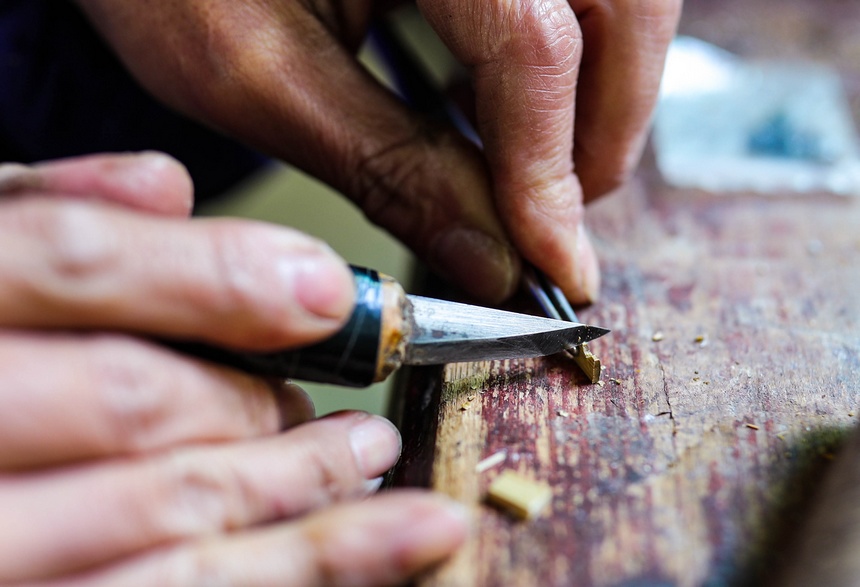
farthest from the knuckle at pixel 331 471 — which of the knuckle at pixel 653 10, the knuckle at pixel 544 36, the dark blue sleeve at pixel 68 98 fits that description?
the dark blue sleeve at pixel 68 98

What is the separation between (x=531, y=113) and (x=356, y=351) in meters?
0.55

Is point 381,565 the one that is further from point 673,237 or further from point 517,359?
point 673,237

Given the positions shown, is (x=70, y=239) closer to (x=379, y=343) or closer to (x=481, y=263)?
(x=379, y=343)

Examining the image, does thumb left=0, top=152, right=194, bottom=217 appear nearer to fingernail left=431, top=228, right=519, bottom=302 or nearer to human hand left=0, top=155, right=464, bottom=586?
human hand left=0, top=155, right=464, bottom=586

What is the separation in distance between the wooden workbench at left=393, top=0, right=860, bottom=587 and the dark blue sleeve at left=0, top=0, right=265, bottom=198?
1092 mm

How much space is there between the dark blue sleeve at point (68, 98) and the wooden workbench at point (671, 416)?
1.09 metres

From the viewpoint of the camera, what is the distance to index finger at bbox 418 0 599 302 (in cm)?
104

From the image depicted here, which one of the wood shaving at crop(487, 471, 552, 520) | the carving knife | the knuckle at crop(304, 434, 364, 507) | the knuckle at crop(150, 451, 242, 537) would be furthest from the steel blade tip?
the knuckle at crop(150, 451, 242, 537)

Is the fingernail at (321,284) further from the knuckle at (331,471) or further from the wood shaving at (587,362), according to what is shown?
the wood shaving at (587,362)

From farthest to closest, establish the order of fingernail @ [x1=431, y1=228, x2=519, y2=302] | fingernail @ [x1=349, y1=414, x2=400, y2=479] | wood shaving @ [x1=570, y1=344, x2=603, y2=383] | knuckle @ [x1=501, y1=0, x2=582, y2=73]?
fingernail @ [x1=431, y1=228, x2=519, y2=302] < knuckle @ [x1=501, y1=0, x2=582, y2=73] < wood shaving @ [x1=570, y1=344, x2=603, y2=383] < fingernail @ [x1=349, y1=414, x2=400, y2=479]

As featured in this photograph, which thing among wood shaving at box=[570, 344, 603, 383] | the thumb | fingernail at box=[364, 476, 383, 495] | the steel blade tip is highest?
the thumb

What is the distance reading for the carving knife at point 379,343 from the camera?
2.44ft

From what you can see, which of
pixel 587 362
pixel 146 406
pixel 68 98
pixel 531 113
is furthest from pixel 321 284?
pixel 68 98

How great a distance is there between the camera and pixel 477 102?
1.14 m
